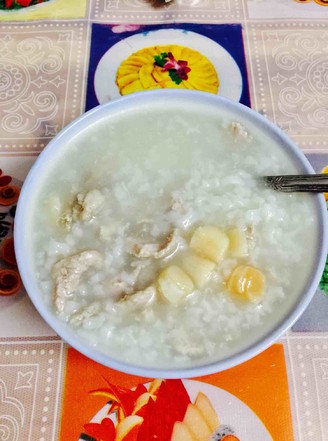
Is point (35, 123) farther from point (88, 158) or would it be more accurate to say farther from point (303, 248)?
point (303, 248)

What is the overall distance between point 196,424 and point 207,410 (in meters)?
0.03

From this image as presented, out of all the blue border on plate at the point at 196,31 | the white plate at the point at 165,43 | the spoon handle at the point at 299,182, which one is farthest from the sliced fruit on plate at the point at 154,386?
the blue border on plate at the point at 196,31

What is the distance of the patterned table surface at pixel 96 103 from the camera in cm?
93

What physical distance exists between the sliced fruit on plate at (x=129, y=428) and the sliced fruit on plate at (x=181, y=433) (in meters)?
0.07

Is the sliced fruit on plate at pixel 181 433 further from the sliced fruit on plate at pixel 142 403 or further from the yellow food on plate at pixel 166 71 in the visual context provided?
the yellow food on plate at pixel 166 71

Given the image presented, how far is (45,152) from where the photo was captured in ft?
3.48

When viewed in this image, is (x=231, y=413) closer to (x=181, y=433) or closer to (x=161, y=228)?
(x=181, y=433)

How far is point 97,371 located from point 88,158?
0.46 meters

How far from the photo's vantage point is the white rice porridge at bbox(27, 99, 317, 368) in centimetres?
91

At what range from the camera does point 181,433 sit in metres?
0.89

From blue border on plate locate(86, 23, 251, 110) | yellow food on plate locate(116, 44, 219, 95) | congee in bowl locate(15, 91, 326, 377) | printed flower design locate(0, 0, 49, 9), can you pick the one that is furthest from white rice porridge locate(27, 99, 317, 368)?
printed flower design locate(0, 0, 49, 9)

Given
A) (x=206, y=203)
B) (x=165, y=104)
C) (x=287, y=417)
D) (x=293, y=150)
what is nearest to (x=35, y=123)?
(x=165, y=104)

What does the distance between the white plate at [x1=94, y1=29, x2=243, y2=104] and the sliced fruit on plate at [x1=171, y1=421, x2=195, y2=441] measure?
851 mm

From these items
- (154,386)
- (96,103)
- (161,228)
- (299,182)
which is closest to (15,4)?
(96,103)
